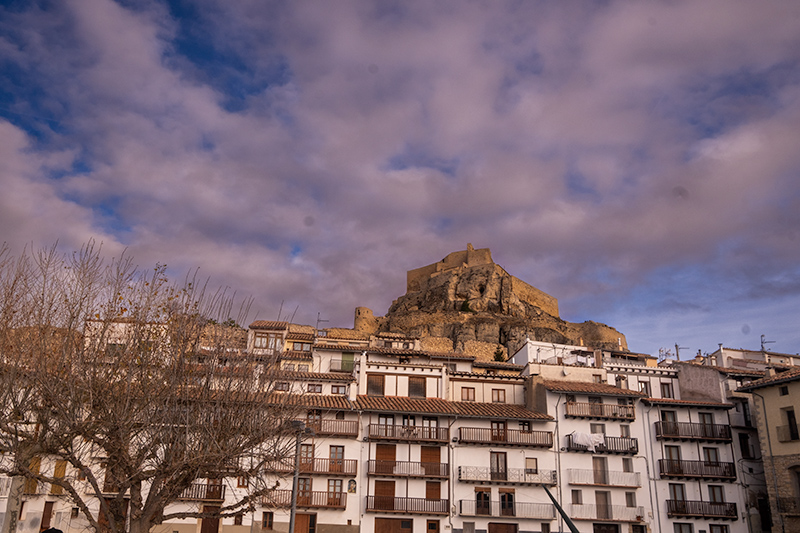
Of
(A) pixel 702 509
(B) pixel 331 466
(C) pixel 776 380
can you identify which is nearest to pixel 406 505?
(B) pixel 331 466

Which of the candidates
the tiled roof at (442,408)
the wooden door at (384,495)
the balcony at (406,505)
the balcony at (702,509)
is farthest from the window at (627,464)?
the wooden door at (384,495)

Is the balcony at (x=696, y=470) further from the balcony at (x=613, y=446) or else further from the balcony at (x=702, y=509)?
the balcony at (x=613, y=446)

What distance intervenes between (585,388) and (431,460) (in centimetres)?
1156

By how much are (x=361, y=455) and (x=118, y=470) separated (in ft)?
68.6

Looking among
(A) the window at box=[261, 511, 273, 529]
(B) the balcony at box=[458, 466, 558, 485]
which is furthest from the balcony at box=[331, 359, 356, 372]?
(A) the window at box=[261, 511, 273, 529]

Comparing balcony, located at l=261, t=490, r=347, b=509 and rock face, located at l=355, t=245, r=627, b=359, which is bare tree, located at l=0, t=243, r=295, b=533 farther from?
rock face, located at l=355, t=245, r=627, b=359

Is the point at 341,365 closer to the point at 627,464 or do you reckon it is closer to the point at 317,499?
the point at 317,499

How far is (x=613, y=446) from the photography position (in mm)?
41406

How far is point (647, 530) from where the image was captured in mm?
39500

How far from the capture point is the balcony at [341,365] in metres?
46.3

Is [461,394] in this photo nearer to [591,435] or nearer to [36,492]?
[591,435]

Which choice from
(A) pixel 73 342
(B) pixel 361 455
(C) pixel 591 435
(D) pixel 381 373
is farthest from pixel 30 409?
(C) pixel 591 435

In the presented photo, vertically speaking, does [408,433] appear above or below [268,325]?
below

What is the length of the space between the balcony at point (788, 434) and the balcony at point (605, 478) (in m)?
8.56
